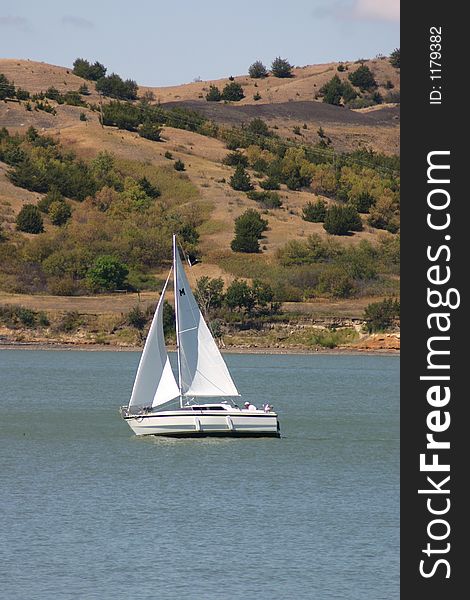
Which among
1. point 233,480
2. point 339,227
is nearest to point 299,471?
point 233,480

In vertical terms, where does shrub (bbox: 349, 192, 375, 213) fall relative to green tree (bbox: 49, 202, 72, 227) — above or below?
below

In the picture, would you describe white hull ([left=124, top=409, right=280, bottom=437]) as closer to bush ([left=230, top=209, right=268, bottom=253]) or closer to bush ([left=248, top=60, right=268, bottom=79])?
Result: bush ([left=230, top=209, right=268, bottom=253])

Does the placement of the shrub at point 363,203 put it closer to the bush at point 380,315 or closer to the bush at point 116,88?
the bush at point 380,315

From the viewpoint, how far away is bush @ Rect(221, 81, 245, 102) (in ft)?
573

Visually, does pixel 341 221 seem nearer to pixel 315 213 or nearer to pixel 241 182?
pixel 315 213

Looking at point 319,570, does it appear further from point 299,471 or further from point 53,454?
point 53,454

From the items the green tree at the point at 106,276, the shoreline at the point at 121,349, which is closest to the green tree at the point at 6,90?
the green tree at the point at 106,276

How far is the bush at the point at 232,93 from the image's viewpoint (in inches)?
6880

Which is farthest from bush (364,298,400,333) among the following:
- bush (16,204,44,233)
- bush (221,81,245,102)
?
bush (221,81,245,102)

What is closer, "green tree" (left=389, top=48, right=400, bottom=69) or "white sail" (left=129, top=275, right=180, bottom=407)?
"white sail" (left=129, top=275, right=180, bottom=407)

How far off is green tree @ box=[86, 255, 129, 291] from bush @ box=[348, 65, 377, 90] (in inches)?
3924

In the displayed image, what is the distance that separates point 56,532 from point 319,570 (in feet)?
17.9

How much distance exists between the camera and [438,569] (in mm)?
18547

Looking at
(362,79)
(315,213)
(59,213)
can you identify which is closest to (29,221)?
(59,213)
